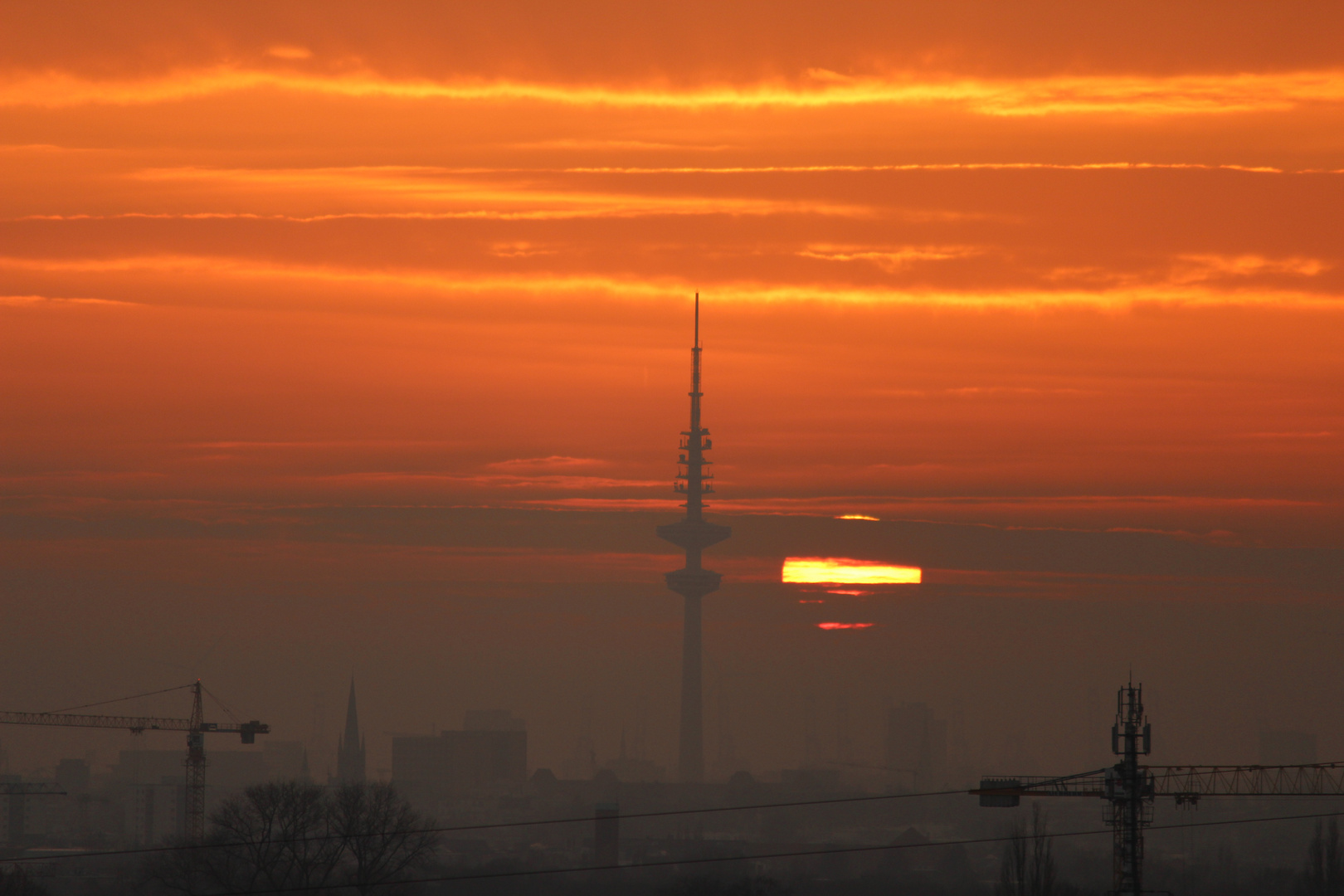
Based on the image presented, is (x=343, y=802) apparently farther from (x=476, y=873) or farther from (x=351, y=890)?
(x=476, y=873)

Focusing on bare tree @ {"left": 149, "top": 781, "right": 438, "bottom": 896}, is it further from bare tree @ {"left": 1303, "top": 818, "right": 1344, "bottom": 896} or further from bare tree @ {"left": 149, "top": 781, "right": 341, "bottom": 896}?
bare tree @ {"left": 1303, "top": 818, "right": 1344, "bottom": 896}

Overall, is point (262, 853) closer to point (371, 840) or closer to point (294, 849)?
point (294, 849)

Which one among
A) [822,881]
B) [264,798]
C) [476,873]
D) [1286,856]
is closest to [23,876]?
[264,798]

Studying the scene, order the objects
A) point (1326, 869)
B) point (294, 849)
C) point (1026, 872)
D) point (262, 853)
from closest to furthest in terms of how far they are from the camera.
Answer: point (294, 849) < point (262, 853) < point (1026, 872) < point (1326, 869)

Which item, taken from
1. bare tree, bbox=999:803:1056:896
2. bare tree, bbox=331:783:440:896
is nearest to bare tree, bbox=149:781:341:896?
bare tree, bbox=331:783:440:896

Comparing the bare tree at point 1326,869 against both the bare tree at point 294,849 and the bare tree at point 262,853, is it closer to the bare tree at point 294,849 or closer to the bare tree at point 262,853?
the bare tree at point 294,849

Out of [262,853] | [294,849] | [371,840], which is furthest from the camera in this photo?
[371,840]

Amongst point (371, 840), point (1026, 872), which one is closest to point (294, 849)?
point (371, 840)

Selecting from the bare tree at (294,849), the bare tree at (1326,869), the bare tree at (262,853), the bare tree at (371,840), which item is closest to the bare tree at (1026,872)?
the bare tree at (1326,869)

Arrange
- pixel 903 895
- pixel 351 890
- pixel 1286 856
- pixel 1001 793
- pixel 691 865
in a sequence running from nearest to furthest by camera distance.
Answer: pixel 1001 793
pixel 351 890
pixel 903 895
pixel 691 865
pixel 1286 856
